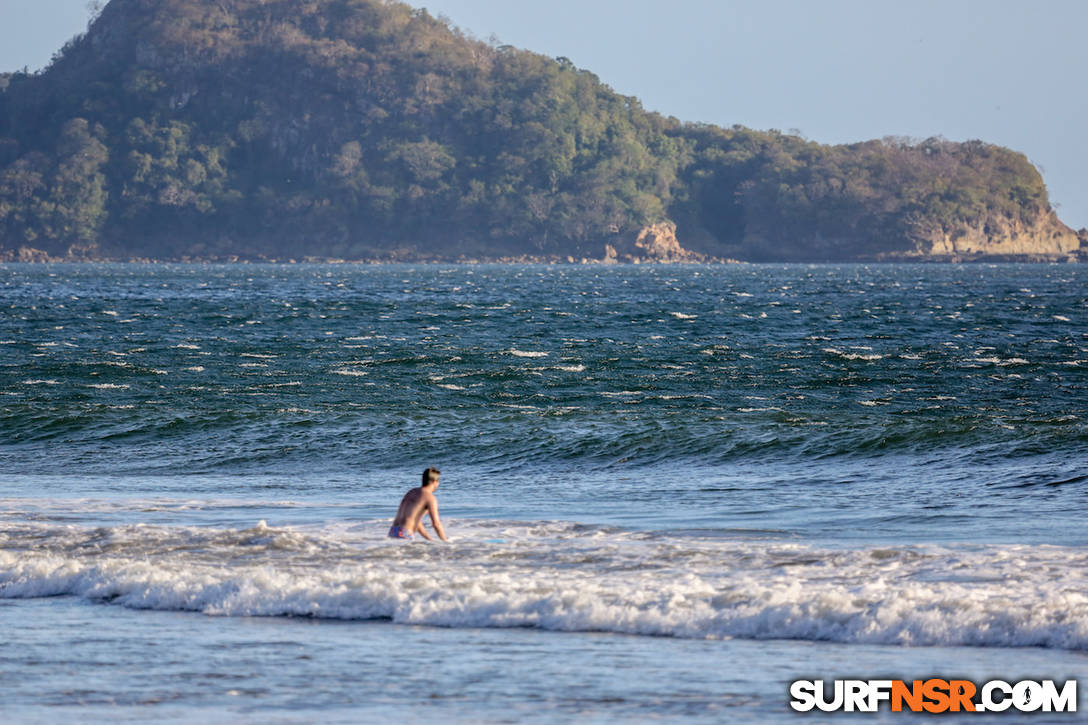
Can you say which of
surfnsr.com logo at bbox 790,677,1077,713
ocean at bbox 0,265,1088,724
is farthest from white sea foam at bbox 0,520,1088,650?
surfnsr.com logo at bbox 790,677,1077,713

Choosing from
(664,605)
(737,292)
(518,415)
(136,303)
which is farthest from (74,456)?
(737,292)

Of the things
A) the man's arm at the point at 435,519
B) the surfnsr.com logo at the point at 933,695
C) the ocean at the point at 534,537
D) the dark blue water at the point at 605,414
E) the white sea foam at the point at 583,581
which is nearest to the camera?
the surfnsr.com logo at the point at 933,695

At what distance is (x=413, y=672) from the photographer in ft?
30.1

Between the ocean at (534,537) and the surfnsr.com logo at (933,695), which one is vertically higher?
the surfnsr.com logo at (933,695)

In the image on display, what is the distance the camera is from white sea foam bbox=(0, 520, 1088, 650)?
10.3 m

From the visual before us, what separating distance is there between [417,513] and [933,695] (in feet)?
21.6

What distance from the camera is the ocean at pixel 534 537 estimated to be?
901cm

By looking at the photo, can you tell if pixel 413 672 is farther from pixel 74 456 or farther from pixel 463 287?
pixel 463 287

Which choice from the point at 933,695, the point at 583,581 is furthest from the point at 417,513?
the point at 933,695

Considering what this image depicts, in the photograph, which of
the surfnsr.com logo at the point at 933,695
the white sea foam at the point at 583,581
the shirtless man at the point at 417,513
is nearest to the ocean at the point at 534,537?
the white sea foam at the point at 583,581

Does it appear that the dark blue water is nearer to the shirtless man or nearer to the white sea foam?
the white sea foam

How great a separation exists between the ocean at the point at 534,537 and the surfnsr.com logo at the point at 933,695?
0.15 m

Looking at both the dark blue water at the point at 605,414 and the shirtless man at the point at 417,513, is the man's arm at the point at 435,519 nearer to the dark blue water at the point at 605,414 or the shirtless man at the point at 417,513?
the shirtless man at the point at 417,513

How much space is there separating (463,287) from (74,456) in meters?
84.9
